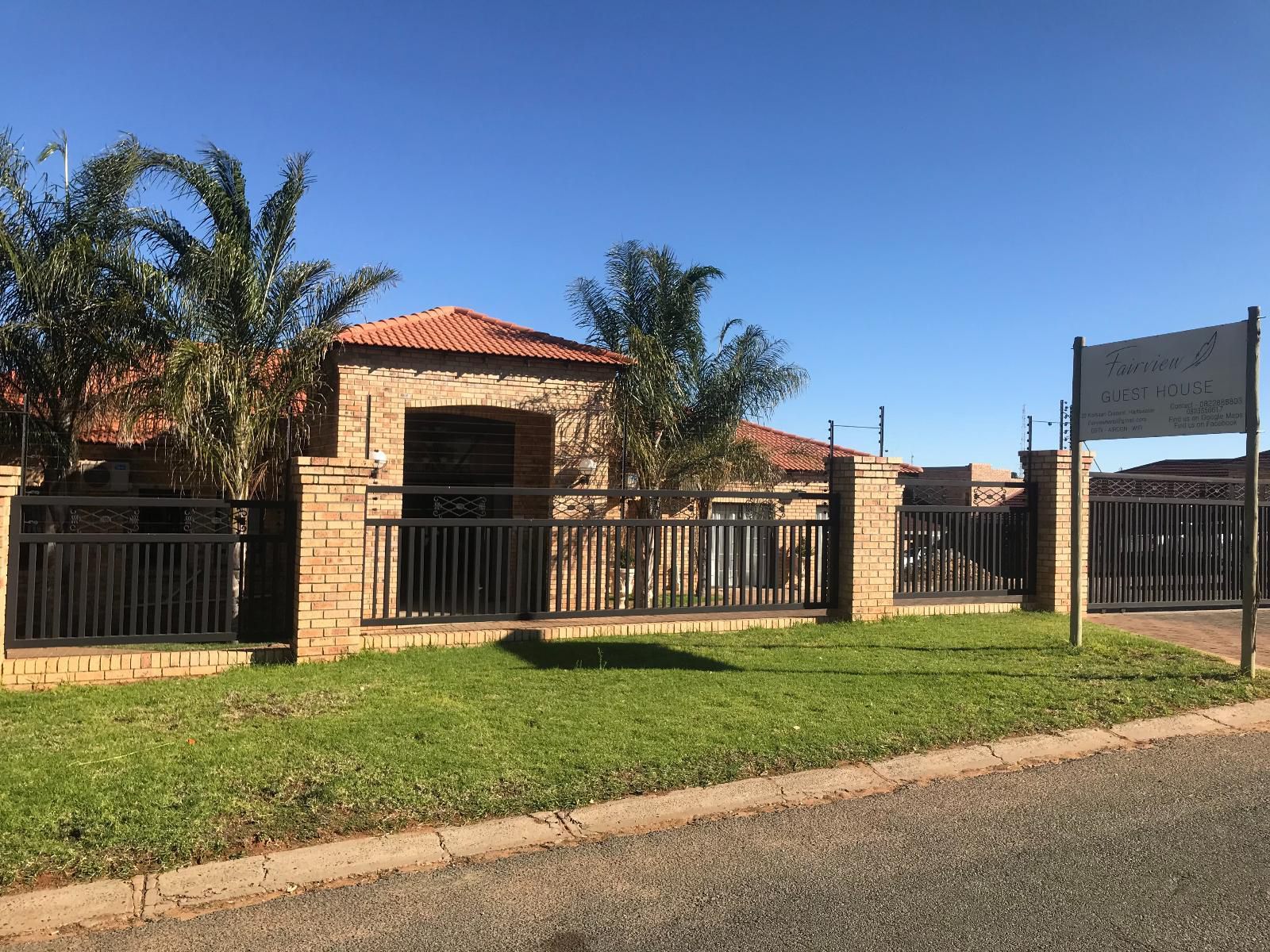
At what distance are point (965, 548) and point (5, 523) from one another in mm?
9487

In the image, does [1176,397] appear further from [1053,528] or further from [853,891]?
[853,891]

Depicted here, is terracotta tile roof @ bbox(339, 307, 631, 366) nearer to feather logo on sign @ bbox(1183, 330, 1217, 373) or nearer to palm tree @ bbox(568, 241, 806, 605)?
palm tree @ bbox(568, 241, 806, 605)

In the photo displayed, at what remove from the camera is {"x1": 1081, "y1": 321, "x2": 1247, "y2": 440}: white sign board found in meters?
8.24

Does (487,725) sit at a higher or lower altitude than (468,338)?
lower

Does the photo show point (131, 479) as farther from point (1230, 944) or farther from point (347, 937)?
point (1230, 944)

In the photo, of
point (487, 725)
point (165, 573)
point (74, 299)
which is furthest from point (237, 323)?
point (487, 725)

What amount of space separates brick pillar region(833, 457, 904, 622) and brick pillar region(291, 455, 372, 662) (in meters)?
5.16

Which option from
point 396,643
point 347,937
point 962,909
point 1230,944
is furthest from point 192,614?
point 1230,944

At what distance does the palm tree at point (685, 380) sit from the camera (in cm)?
1485

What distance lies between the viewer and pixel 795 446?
26578 mm

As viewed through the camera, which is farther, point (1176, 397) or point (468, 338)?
point (468, 338)

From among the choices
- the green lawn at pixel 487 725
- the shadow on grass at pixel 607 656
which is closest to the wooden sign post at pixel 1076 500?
the green lawn at pixel 487 725

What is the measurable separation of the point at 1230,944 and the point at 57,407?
12206 mm

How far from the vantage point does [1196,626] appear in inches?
435
